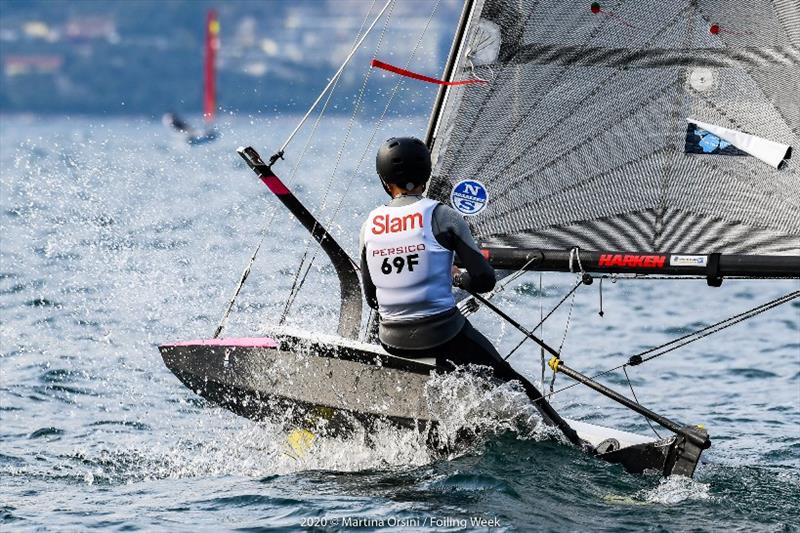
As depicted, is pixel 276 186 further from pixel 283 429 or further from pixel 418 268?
pixel 283 429

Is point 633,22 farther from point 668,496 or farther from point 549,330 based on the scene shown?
point 549,330

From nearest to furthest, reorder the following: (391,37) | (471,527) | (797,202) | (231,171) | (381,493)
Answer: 1. (471,527)
2. (381,493)
3. (797,202)
4. (231,171)
5. (391,37)

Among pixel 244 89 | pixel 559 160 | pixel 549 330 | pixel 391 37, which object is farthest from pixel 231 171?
pixel 391 37

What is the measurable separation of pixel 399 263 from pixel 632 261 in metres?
1.14

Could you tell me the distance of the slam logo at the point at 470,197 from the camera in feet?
21.7

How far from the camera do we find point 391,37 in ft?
495

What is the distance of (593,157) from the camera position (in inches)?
261

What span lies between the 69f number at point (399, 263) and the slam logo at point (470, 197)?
0.95 m

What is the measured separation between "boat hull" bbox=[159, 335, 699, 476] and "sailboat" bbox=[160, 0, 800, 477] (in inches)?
0.4

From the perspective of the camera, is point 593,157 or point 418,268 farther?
point 593,157

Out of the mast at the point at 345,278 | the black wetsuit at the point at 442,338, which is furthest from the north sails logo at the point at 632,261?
the mast at the point at 345,278

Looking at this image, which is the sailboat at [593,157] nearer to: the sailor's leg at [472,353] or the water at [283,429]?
the sailor's leg at [472,353]

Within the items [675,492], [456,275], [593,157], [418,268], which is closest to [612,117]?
[593,157]

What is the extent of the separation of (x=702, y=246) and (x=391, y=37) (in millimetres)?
146823
